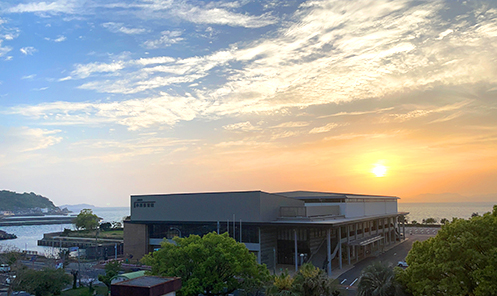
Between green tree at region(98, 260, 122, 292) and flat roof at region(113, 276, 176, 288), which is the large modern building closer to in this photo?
green tree at region(98, 260, 122, 292)

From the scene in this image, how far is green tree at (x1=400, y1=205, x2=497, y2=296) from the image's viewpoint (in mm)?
22500

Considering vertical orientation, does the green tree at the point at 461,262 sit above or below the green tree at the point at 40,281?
above

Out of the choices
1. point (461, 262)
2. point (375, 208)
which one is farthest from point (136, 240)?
point (461, 262)

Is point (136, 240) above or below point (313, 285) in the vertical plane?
below

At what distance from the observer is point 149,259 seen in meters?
34.3

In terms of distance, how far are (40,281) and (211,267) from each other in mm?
20921

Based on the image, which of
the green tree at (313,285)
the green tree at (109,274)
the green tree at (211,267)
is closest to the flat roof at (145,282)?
the green tree at (211,267)

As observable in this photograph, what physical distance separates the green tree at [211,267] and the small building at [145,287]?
9.64m

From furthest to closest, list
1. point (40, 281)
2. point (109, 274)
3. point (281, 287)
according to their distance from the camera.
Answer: point (109, 274)
point (40, 281)
point (281, 287)

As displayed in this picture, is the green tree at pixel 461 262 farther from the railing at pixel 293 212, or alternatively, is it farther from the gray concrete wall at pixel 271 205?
the gray concrete wall at pixel 271 205

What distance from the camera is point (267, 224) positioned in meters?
53.7

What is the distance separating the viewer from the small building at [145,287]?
62.6ft

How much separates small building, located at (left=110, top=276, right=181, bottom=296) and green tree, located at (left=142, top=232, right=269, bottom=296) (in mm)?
9644

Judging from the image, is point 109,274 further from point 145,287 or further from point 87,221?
point 87,221
